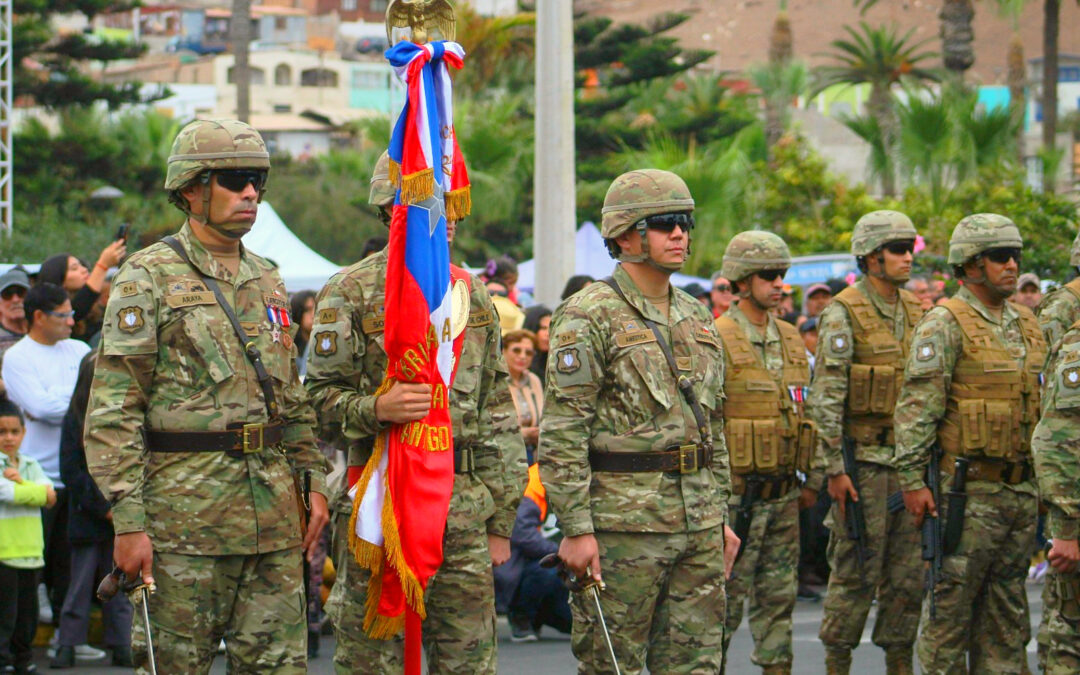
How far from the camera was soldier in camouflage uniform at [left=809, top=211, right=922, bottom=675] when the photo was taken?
29.7 ft

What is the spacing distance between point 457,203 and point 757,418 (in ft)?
8.94

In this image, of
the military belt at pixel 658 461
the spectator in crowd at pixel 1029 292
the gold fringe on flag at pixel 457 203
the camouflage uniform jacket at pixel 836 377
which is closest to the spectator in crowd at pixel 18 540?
the gold fringe on flag at pixel 457 203

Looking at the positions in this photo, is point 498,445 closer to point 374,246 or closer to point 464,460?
point 464,460

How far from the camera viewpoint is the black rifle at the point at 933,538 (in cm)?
818

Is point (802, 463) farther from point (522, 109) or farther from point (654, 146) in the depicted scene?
point (522, 109)

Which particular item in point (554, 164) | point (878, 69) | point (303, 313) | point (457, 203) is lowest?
point (303, 313)

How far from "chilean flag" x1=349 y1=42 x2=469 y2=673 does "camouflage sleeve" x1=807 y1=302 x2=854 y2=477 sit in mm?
3424

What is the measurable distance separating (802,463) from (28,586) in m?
4.43

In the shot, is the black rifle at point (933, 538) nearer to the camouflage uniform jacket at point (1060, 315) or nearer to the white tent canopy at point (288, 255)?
the camouflage uniform jacket at point (1060, 315)

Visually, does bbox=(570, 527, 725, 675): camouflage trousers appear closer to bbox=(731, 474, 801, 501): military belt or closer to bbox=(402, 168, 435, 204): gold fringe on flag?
bbox=(402, 168, 435, 204): gold fringe on flag

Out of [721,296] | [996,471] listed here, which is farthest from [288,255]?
[996,471]

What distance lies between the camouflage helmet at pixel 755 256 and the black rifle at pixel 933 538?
1.33m

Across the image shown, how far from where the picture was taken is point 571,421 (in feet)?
21.6

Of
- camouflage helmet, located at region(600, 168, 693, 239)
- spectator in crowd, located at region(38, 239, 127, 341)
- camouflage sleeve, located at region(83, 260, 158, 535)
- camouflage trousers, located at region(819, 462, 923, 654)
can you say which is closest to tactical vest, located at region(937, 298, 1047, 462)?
camouflage trousers, located at region(819, 462, 923, 654)
